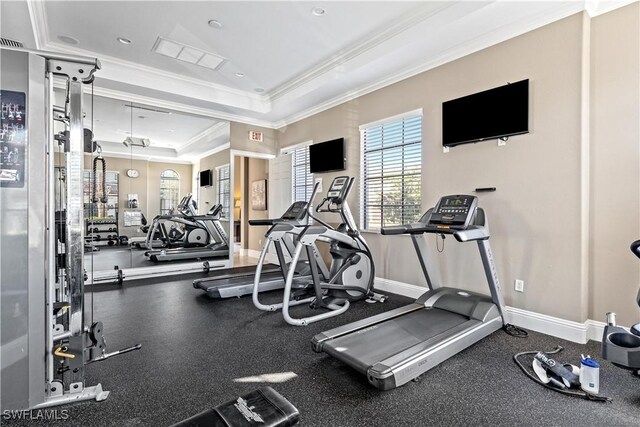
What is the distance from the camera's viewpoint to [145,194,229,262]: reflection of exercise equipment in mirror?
244 inches

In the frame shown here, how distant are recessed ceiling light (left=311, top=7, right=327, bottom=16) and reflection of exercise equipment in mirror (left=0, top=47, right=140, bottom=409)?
2.42 m

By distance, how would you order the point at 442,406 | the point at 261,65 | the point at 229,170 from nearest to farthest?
the point at 442,406 → the point at 261,65 → the point at 229,170

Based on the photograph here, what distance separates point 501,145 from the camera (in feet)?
11.5

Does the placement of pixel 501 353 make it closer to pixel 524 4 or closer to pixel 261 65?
pixel 524 4

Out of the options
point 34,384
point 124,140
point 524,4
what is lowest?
point 34,384

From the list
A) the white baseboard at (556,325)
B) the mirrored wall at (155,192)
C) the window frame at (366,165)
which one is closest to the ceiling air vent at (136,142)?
the mirrored wall at (155,192)

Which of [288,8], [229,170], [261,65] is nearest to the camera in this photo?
[288,8]

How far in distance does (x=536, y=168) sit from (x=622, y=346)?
1.76 meters

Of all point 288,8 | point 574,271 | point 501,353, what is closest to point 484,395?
point 501,353

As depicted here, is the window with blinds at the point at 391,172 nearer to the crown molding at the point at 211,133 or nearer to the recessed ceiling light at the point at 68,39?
the crown molding at the point at 211,133

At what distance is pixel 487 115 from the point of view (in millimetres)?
3523

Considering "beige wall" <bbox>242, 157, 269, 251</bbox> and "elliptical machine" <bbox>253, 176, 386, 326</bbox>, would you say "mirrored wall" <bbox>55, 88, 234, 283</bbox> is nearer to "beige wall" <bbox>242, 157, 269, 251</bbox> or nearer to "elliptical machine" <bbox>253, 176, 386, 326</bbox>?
"beige wall" <bbox>242, 157, 269, 251</bbox>

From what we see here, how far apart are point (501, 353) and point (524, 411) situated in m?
0.82

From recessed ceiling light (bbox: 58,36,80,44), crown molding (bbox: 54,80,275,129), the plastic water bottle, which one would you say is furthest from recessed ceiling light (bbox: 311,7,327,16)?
the plastic water bottle
